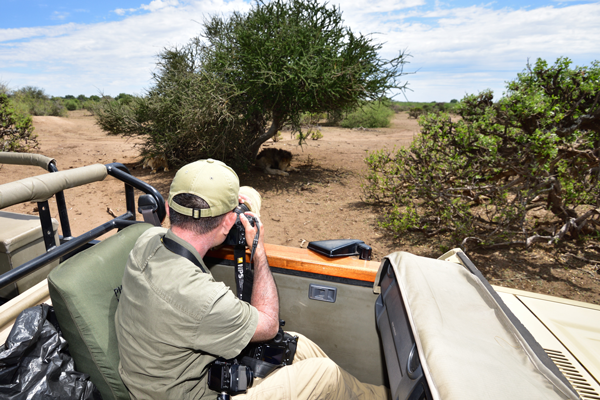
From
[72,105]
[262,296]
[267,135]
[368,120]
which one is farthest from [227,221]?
[72,105]

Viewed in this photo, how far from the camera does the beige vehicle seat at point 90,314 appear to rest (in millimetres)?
1258

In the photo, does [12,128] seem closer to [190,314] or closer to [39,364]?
[39,364]

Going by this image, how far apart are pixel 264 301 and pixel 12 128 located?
11.7m

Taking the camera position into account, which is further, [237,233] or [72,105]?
[72,105]

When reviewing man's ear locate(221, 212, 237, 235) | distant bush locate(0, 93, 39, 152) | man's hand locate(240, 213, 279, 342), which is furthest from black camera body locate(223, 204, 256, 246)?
distant bush locate(0, 93, 39, 152)

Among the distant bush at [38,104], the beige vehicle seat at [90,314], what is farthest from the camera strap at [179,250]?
the distant bush at [38,104]

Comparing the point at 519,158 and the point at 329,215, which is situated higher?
the point at 519,158

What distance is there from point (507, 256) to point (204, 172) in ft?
12.9

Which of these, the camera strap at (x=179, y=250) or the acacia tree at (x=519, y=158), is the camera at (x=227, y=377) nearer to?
the camera strap at (x=179, y=250)

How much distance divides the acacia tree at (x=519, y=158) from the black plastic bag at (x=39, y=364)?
372cm

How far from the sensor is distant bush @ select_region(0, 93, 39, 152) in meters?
9.40

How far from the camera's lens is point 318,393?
1.53m

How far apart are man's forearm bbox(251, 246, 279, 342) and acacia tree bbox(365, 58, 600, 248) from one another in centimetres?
295

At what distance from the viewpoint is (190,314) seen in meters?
1.22
